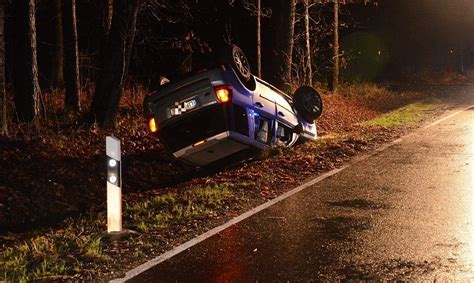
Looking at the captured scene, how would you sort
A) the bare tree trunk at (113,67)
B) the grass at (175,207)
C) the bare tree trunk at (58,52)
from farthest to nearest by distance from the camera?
the bare tree trunk at (58,52)
the bare tree trunk at (113,67)
the grass at (175,207)

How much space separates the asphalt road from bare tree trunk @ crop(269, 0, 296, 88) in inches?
390

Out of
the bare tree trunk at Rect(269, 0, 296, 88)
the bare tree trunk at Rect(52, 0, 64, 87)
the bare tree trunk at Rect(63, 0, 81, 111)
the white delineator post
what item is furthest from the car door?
the bare tree trunk at Rect(52, 0, 64, 87)

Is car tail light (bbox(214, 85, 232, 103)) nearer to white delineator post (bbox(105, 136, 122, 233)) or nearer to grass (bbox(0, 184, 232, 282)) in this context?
grass (bbox(0, 184, 232, 282))

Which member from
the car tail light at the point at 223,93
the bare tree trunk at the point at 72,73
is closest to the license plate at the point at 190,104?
the car tail light at the point at 223,93

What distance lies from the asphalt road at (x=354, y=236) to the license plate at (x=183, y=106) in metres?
2.34

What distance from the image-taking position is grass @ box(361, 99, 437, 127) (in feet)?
54.1

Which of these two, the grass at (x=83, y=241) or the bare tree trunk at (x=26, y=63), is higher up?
the bare tree trunk at (x=26, y=63)

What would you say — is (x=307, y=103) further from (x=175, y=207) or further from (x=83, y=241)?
(x=83, y=241)

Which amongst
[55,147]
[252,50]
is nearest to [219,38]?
[252,50]

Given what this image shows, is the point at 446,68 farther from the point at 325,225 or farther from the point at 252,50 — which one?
the point at 325,225

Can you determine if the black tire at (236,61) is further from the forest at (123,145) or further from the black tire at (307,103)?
the black tire at (307,103)

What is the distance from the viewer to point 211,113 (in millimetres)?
9156

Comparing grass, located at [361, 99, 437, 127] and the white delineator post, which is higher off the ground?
the white delineator post

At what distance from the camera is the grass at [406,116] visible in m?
16.5
